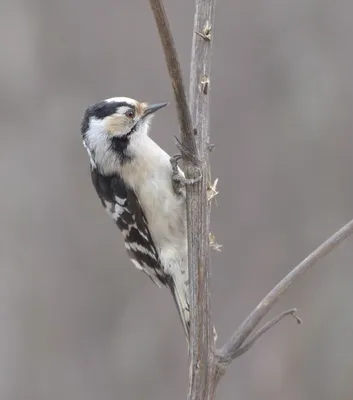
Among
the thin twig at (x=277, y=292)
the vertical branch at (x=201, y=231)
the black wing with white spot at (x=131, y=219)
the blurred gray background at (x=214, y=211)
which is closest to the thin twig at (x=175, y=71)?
the vertical branch at (x=201, y=231)

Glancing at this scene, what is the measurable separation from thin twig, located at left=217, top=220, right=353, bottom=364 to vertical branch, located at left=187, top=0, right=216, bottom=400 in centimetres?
8

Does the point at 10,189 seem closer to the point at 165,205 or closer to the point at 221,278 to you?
the point at 221,278

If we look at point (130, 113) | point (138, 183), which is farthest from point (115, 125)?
point (138, 183)

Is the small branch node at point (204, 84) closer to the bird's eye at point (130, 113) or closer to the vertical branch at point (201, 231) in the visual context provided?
the vertical branch at point (201, 231)

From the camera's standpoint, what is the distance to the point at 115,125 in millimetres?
4000

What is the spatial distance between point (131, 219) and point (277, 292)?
5.69 feet

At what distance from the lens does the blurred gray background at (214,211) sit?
6.52m

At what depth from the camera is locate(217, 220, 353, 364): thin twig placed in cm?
233

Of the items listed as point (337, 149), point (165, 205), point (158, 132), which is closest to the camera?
point (165, 205)

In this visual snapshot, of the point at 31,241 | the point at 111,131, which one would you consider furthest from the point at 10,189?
the point at 111,131

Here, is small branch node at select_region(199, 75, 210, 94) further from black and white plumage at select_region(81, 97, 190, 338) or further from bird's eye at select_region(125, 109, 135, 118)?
bird's eye at select_region(125, 109, 135, 118)

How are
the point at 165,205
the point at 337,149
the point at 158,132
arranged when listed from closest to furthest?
the point at 165,205, the point at 158,132, the point at 337,149

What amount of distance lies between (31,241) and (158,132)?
1.69 m

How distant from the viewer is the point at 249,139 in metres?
6.57
